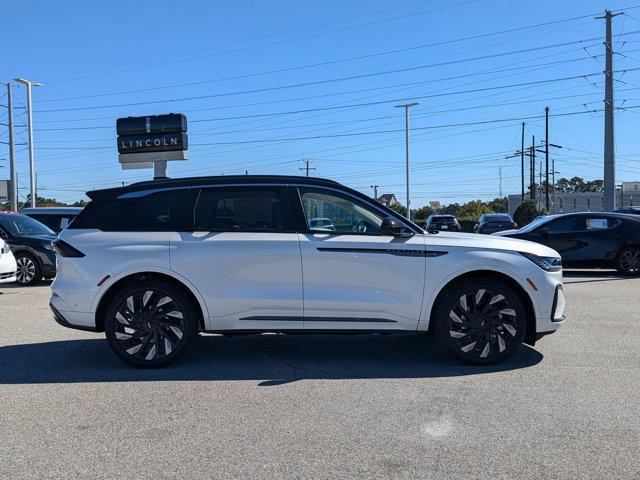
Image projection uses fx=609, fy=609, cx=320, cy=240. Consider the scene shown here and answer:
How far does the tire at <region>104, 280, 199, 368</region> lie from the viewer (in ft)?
18.6

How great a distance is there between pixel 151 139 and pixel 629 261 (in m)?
17.5

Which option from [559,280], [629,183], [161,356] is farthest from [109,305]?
[629,183]

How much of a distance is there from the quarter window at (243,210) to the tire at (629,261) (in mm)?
10452

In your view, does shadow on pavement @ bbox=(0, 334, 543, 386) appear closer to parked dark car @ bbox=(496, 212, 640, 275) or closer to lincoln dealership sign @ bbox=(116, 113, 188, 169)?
parked dark car @ bbox=(496, 212, 640, 275)

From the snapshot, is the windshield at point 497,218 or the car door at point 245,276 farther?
the windshield at point 497,218

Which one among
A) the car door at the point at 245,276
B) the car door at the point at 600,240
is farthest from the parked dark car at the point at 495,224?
the car door at the point at 245,276

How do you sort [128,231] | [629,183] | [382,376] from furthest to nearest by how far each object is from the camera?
[629,183]
[128,231]
[382,376]

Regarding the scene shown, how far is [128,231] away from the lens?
5.86 meters

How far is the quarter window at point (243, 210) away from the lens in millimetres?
5848

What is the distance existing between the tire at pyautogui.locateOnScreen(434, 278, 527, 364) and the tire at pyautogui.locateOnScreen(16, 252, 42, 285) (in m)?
9.76

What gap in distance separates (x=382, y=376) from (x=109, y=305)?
8.66ft

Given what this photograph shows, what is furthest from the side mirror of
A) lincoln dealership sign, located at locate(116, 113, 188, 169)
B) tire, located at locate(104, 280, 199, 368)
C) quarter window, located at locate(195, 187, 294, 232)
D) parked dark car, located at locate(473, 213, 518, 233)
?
parked dark car, located at locate(473, 213, 518, 233)

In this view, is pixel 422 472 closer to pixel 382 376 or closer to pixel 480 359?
pixel 382 376

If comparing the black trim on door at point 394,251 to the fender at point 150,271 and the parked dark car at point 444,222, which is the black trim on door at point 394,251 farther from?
the parked dark car at point 444,222
